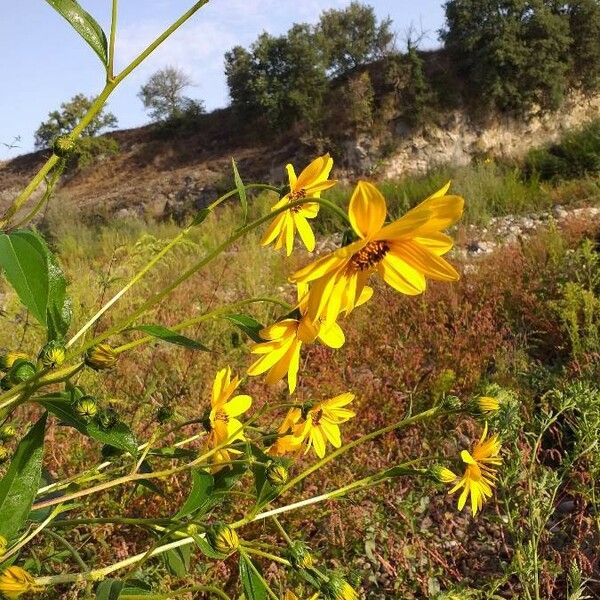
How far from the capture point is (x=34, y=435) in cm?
69

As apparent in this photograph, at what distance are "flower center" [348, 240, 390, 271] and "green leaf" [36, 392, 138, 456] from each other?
355 mm

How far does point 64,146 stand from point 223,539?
1.60 ft

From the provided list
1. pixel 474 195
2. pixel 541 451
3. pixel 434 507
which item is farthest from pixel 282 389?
pixel 474 195

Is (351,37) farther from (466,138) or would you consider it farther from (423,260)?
(423,260)

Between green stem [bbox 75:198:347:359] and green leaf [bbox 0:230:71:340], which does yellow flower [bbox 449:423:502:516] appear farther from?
green leaf [bbox 0:230:71:340]

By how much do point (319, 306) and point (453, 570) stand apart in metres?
1.05

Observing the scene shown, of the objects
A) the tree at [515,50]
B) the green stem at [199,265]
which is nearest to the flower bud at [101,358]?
the green stem at [199,265]

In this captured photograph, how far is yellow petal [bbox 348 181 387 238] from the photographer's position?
0.55 metres

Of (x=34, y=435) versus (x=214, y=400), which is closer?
(x=34, y=435)

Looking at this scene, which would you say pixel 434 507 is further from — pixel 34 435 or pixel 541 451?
pixel 34 435

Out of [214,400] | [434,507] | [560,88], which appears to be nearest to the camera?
[214,400]

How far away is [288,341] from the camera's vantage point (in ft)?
2.54

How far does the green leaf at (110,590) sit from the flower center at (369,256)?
0.41 metres

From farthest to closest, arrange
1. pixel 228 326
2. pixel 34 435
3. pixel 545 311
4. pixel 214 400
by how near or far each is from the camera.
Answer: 1. pixel 228 326
2. pixel 545 311
3. pixel 214 400
4. pixel 34 435
